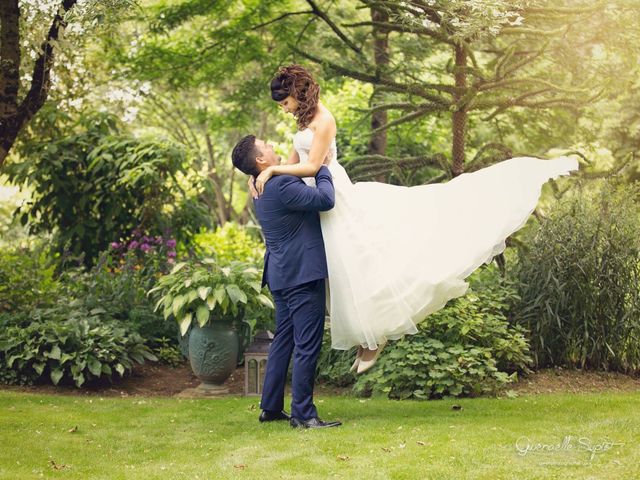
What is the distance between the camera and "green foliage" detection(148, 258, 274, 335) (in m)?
6.75

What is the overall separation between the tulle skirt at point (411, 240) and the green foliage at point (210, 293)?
63.1 inches

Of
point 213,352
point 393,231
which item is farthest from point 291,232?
point 213,352

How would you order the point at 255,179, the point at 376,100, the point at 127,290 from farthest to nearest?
1. the point at 376,100
2. the point at 127,290
3. the point at 255,179

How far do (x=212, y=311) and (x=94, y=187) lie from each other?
3.93 m

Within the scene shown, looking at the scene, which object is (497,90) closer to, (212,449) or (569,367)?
(569,367)

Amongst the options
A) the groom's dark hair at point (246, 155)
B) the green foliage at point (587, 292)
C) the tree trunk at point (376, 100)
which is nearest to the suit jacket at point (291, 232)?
the groom's dark hair at point (246, 155)

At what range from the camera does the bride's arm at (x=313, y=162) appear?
202 inches

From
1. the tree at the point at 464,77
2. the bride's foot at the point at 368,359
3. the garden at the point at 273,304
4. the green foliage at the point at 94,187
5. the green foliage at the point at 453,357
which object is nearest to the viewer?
the garden at the point at 273,304

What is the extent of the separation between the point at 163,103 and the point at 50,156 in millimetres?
10531

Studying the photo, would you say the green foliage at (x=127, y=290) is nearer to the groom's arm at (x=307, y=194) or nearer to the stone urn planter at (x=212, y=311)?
the stone urn planter at (x=212, y=311)

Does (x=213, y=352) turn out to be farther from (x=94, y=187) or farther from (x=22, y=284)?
(x=94, y=187)

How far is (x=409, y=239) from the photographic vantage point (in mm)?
5230

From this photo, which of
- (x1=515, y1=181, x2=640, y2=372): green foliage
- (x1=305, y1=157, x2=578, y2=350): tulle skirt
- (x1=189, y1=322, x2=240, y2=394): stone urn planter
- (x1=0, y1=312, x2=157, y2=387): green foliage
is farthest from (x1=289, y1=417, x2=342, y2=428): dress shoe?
(x1=515, y1=181, x2=640, y2=372): green foliage

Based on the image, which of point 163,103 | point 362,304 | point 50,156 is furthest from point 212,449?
point 163,103
